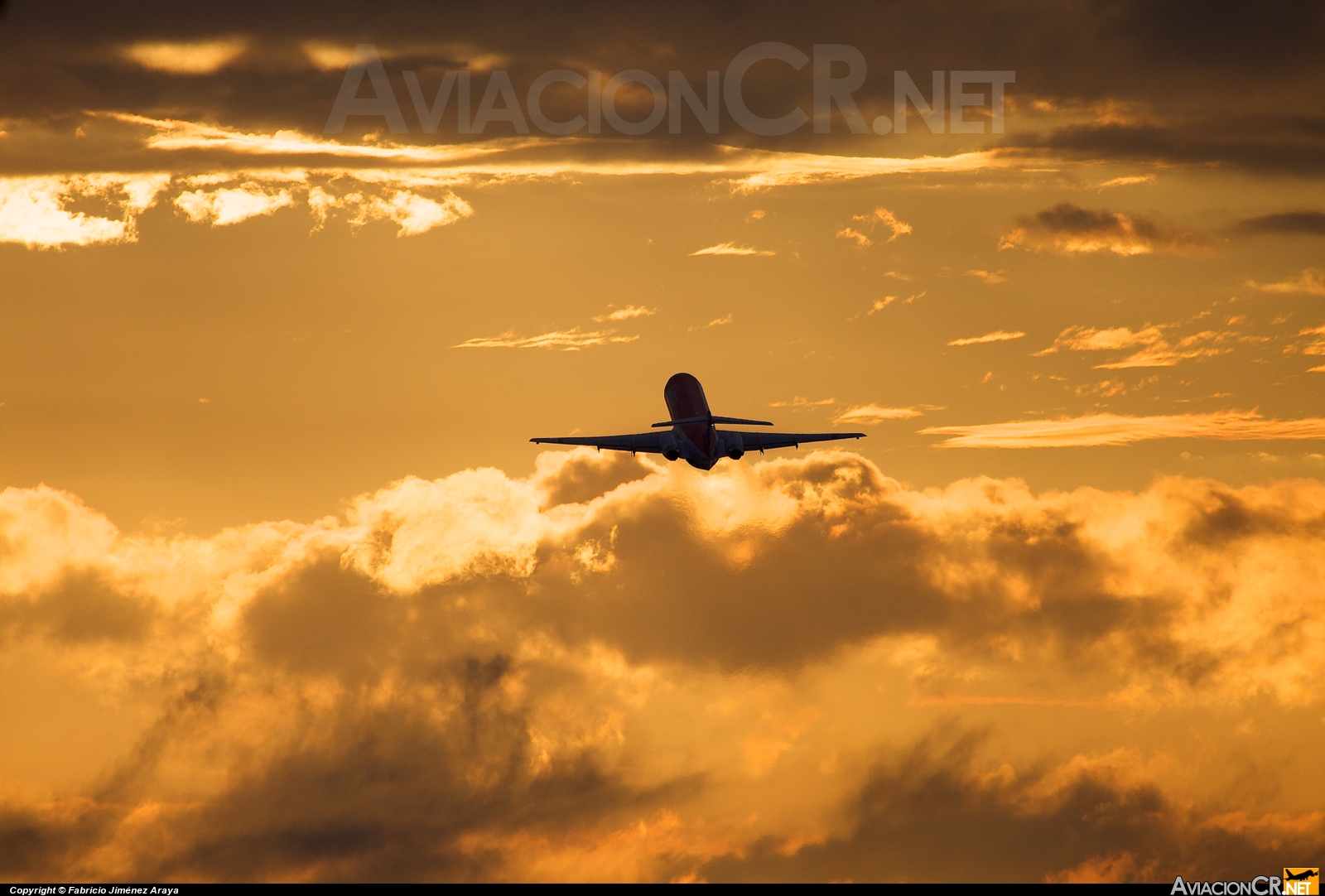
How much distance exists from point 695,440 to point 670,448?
3383mm

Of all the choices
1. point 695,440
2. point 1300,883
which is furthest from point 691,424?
point 1300,883

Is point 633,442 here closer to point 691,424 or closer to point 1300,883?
point 691,424

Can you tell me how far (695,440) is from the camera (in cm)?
15800

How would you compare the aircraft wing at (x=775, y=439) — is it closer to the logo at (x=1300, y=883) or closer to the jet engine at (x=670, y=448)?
the jet engine at (x=670, y=448)

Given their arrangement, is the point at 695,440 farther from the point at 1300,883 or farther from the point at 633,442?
the point at 1300,883
